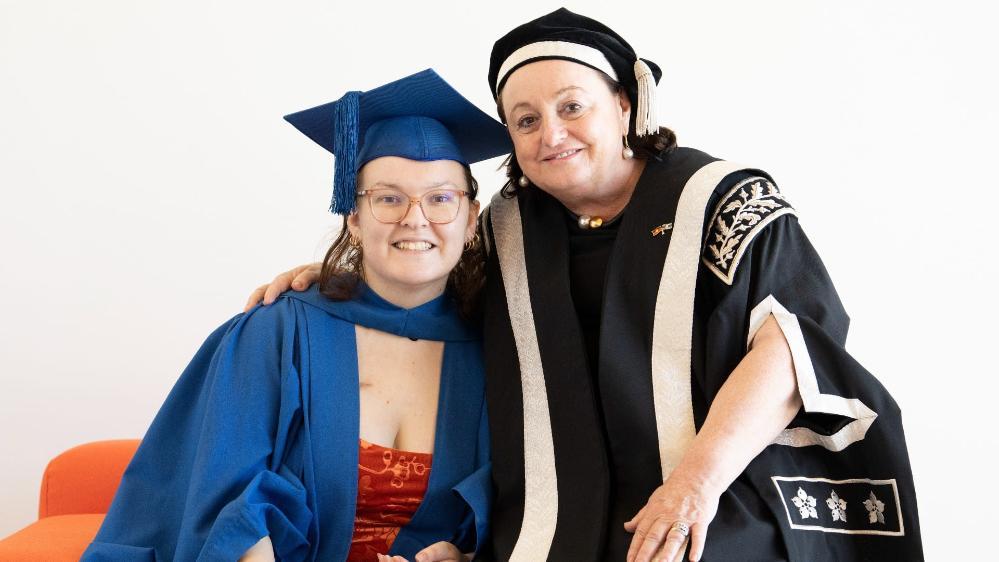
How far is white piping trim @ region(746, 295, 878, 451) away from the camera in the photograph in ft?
6.80

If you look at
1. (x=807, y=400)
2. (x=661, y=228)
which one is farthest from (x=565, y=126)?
(x=807, y=400)

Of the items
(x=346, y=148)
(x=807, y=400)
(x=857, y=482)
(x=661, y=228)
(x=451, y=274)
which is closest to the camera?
(x=807, y=400)

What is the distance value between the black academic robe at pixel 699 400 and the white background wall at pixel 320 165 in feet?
4.18

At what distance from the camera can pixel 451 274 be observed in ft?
8.68

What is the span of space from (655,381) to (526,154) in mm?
603

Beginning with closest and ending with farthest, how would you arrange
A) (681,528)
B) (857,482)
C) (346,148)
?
1. (681,528)
2. (857,482)
3. (346,148)

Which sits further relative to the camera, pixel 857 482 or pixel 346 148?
pixel 346 148

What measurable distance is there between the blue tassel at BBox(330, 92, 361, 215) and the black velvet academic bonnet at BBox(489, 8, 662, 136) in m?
0.37

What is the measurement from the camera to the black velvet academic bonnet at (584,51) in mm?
2354

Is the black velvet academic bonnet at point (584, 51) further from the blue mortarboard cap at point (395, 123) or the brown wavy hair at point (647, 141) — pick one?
the blue mortarboard cap at point (395, 123)

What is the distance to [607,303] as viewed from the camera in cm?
227

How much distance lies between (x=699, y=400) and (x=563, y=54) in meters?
0.83

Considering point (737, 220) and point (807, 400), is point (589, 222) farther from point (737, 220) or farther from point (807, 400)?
point (807, 400)

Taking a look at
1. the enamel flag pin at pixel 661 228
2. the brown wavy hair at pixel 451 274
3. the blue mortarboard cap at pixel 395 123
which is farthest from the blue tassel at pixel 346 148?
the enamel flag pin at pixel 661 228
